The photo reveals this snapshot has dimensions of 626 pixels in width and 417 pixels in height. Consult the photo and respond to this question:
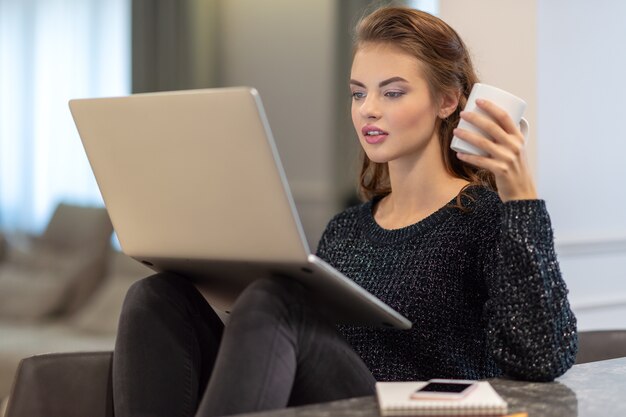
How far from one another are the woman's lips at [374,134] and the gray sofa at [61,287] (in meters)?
1.20

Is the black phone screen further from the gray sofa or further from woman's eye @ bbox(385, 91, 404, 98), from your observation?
the gray sofa

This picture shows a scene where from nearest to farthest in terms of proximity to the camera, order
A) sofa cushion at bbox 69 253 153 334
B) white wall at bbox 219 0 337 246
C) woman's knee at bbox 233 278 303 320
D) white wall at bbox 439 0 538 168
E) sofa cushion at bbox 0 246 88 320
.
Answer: woman's knee at bbox 233 278 303 320, white wall at bbox 439 0 538 168, sofa cushion at bbox 0 246 88 320, sofa cushion at bbox 69 253 153 334, white wall at bbox 219 0 337 246

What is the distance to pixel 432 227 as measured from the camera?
5.22 ft

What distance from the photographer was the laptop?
3.81 ft

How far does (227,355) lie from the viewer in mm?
1203

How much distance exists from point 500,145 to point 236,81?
58.0 inches

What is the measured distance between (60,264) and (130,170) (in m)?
1.33

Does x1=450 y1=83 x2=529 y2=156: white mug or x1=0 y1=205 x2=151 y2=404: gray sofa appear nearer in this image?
x1=450 y1=83 x2=529 y2=156: white mug

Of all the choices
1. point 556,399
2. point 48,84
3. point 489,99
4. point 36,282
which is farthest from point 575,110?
point 36,282

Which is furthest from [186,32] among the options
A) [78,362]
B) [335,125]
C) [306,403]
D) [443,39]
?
[306,403]

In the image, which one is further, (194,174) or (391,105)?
(391,105)

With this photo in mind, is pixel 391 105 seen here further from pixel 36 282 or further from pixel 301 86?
pixel 301 86

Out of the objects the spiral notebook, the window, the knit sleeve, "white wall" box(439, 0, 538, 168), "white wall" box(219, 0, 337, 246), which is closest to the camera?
the spiral notebook

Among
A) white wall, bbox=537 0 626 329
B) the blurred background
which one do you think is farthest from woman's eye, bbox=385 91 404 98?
white wall, bbox=537 0 626 329
